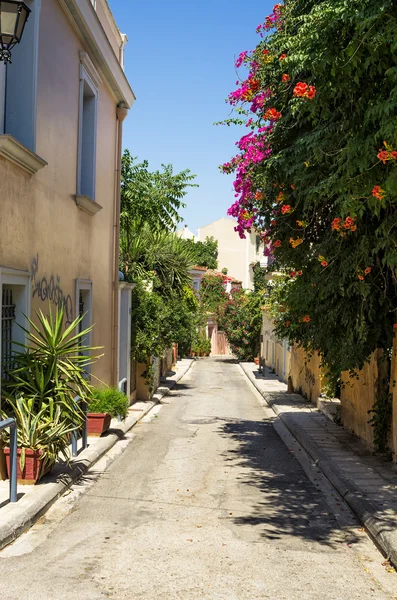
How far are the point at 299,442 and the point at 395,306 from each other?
4.05 metres

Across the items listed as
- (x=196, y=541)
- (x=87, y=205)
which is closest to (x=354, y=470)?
(x=196, y=541)

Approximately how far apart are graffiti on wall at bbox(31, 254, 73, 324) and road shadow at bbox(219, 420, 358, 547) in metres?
3.51

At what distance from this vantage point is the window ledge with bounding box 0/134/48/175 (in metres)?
7.82

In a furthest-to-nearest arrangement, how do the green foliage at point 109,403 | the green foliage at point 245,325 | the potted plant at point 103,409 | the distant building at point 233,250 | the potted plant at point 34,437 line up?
the distant building at point 233,250, the green foliage at point 245,325, the green foliage at point 109,403, the potted plant at point 103,409, the potted plant at point 34,437

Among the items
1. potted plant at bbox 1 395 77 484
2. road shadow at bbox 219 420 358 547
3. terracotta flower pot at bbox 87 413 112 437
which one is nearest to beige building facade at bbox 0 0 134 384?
terracotta flower pot at bbox 87 413 112 437

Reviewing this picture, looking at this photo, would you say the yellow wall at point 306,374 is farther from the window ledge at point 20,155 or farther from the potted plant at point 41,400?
the window ledge at point 20,155

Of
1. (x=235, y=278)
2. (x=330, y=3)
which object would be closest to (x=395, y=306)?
(x=330, y=3)

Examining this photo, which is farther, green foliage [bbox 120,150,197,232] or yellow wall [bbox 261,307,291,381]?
yellow wall [bbox 261,307,291,381]

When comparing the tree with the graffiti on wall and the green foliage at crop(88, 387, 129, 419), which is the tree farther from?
the graffiti on wall

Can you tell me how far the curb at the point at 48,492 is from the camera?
635 centimetres

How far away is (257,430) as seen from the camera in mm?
14984

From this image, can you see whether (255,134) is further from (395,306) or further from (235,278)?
(235,278)

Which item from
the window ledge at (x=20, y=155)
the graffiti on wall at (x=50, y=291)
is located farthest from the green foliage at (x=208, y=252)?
the window ledge at (x=20, y=155)

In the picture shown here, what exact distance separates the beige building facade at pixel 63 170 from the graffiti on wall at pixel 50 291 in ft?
0.05
